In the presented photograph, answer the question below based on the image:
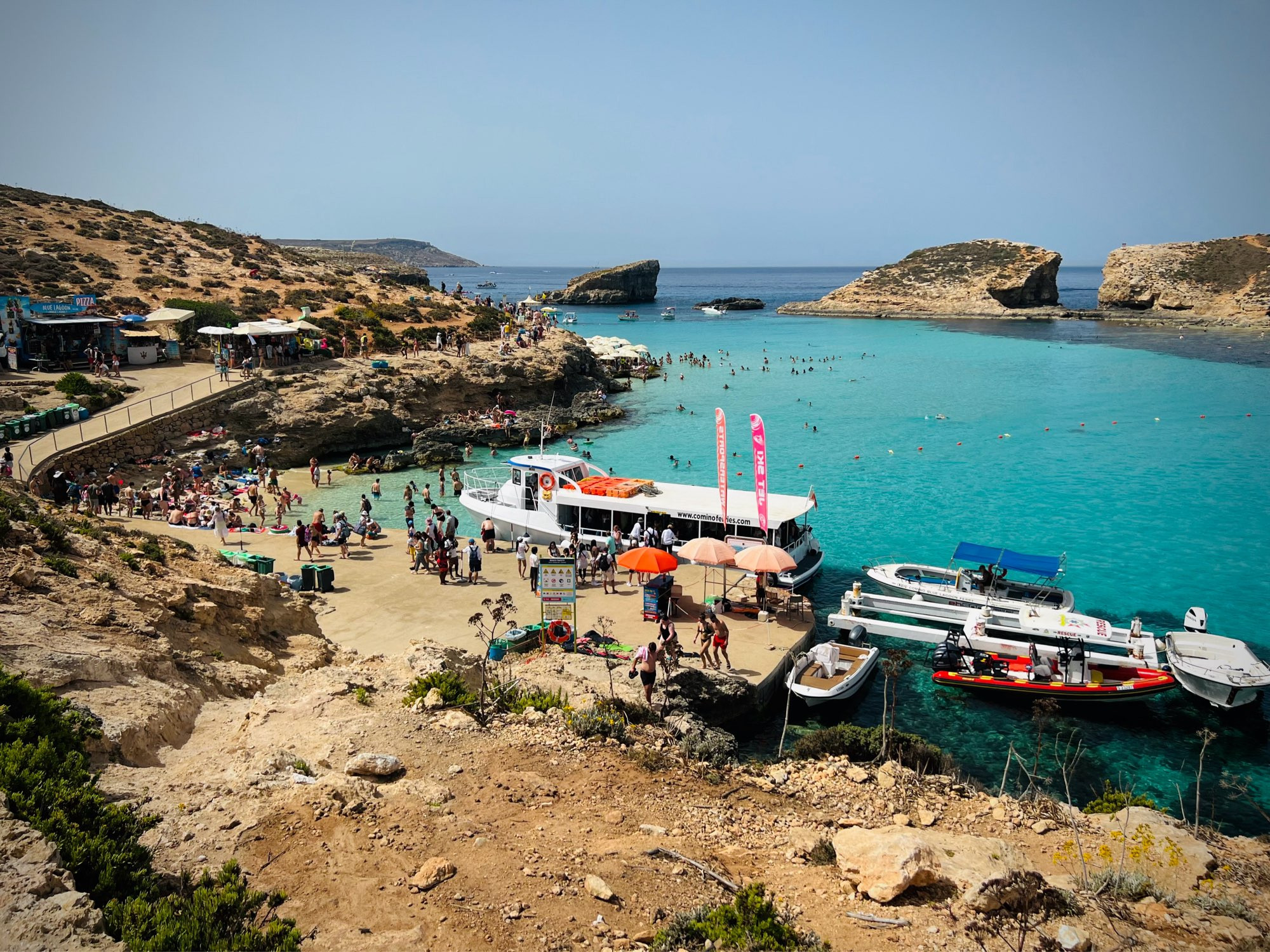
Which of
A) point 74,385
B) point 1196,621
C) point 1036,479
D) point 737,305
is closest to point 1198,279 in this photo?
point 737,305

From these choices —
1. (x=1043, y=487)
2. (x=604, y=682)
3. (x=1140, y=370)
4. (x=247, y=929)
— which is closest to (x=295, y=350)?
(x=604, y=682)

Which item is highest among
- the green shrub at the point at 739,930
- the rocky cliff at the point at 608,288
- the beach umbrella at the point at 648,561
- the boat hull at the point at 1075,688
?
the rocky cliff at the point at 608,288

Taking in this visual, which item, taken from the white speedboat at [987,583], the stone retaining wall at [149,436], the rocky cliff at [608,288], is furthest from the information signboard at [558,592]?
the rocky cliff at [608,288]

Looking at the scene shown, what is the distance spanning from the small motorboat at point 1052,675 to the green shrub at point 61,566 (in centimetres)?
1598

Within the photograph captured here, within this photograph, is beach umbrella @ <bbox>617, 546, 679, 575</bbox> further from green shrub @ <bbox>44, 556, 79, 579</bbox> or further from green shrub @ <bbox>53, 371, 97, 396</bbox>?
green shrub @ <bbox>53, 371, 97, 396</bbox>

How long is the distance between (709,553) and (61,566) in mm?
12419

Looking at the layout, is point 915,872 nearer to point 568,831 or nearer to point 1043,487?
point 568,831

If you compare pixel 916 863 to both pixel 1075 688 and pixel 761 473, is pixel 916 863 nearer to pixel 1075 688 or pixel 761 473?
pixel 1075 688

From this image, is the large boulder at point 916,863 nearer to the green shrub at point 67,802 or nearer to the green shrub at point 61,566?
the green shrub at point 67,802

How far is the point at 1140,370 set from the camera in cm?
6438

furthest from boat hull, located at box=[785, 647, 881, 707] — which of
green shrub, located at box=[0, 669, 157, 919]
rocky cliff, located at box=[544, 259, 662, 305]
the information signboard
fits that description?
rocky cliff, located at box=[544, 259, 662, 305]

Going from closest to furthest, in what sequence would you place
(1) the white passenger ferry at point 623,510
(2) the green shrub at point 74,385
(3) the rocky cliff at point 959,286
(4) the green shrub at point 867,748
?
1. (4) the green shrub at point 867,748
2. (1) the white passenger ferry at point 623,510
3. (2) the green shrub at point 74,385
4. (3) the rocky cliff at point 959,286

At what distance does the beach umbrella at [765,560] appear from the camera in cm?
Result: 1766

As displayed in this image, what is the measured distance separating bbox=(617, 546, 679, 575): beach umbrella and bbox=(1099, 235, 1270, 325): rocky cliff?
10627cm
